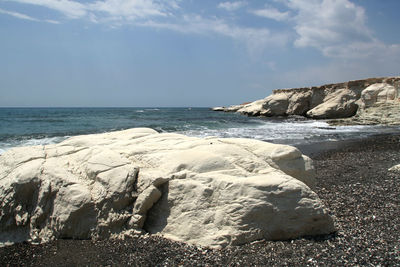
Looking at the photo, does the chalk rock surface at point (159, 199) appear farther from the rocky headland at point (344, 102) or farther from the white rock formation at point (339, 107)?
the white rock formation at point (339, 107)

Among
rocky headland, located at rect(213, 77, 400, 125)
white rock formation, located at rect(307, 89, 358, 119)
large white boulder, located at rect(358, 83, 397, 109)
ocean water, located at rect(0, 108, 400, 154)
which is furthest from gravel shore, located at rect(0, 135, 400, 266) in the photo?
white rock formation, located at rect(307, 89, 358, 119)

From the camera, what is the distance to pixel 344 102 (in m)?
40.4

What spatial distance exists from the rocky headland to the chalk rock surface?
99.9 ft

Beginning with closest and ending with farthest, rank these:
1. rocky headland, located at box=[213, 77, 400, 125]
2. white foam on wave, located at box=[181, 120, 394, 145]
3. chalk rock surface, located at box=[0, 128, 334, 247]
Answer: chalk rock surface, located at box=[0, 128, 334, 247]
white foam on wave, located at box=[181, 120, 394, 145]
rocky headland, located at box=[213, 77, 400, 125]

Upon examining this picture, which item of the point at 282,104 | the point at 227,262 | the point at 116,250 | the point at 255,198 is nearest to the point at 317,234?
the point at 255,198

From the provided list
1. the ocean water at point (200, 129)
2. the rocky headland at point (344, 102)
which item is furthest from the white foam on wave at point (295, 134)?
the rocky headland at point (344, 102)

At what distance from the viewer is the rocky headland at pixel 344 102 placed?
3123cm

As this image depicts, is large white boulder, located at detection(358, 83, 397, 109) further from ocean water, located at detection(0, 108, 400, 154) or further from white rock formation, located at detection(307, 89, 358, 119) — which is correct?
ocean water, located at detection(0, 108, 400, 154)

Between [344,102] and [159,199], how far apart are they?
41575 millimetres

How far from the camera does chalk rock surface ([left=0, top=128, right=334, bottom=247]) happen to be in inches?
187

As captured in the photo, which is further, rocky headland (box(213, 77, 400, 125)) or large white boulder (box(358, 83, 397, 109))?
large white boulder (box(358, 83, 397, 109))

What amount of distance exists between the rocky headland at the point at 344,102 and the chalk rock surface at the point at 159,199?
30.4 m

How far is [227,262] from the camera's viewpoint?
4.17 metres

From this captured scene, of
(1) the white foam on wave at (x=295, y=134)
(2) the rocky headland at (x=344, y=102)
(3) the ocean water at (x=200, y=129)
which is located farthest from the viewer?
(2) the rocky headland at (x=344, y=102)
